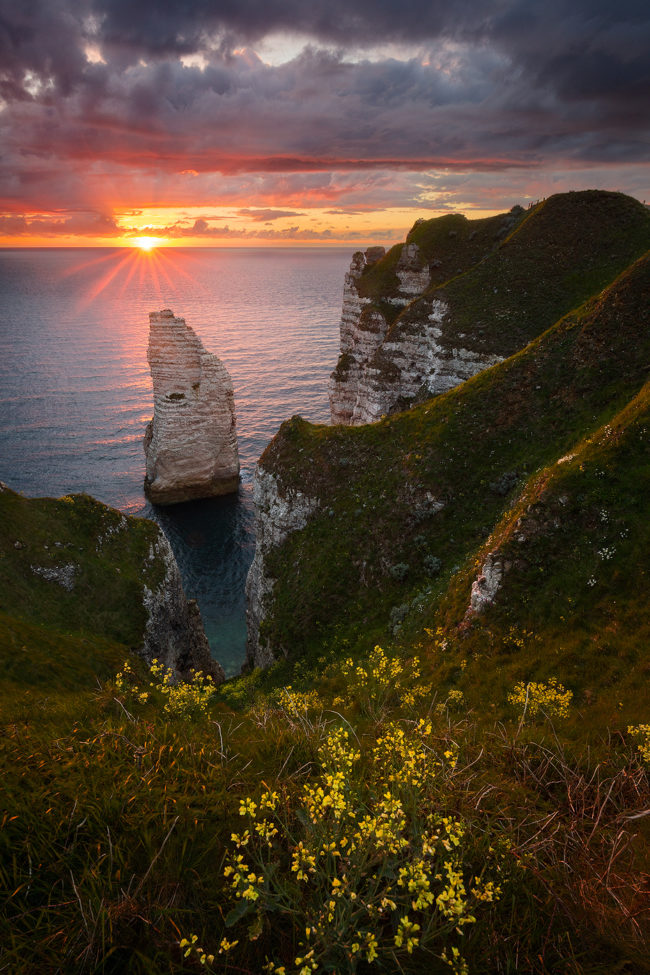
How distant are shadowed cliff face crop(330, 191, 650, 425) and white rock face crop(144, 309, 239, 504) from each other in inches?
819

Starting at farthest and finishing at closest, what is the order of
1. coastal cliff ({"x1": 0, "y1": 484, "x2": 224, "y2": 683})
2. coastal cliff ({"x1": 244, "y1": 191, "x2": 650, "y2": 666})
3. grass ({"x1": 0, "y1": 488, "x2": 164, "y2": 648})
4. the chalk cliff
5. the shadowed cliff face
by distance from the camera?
the chalk cliff < the shadowed cliff face < grass ({"x1": 0, "y1": 488, "x2": 164, "y2": 648}) < coastal cliff ({"x1": 0, "y1": 484, "x2": 224, "y2": 683}) < coastal cliff ({"x1": 244, "y1": 191, "x2": 650, "y2": 666})

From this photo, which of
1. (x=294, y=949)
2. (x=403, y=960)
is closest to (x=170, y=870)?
(x=294, y=949)

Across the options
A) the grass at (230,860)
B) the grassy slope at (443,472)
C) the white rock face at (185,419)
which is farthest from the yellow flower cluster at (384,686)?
the white rock face at (185,419)

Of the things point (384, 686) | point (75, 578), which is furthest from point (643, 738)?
point (75, 578)

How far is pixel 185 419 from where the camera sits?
66.9 metres

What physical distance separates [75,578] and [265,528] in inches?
567

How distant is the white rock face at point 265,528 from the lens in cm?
3559

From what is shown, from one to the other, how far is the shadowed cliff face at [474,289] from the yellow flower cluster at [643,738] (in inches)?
1717

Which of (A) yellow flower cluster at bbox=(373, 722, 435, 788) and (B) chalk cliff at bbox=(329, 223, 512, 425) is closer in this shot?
(A) yellow flower cluster at bbox=(373, 722, 435, 788)

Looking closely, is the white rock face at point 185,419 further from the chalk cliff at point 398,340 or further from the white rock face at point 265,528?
the white rock face at point 265,528

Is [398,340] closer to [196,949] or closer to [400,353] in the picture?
[400,353]

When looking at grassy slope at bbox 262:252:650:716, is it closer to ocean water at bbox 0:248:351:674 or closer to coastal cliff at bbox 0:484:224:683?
coastal cliff at bbox 0:484:224:683

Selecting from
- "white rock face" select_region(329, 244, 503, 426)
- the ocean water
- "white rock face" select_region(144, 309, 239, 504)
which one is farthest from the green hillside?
"white rock face" select_region(144, 309, 239, 504)

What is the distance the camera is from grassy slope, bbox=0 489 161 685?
23984 millimetres
